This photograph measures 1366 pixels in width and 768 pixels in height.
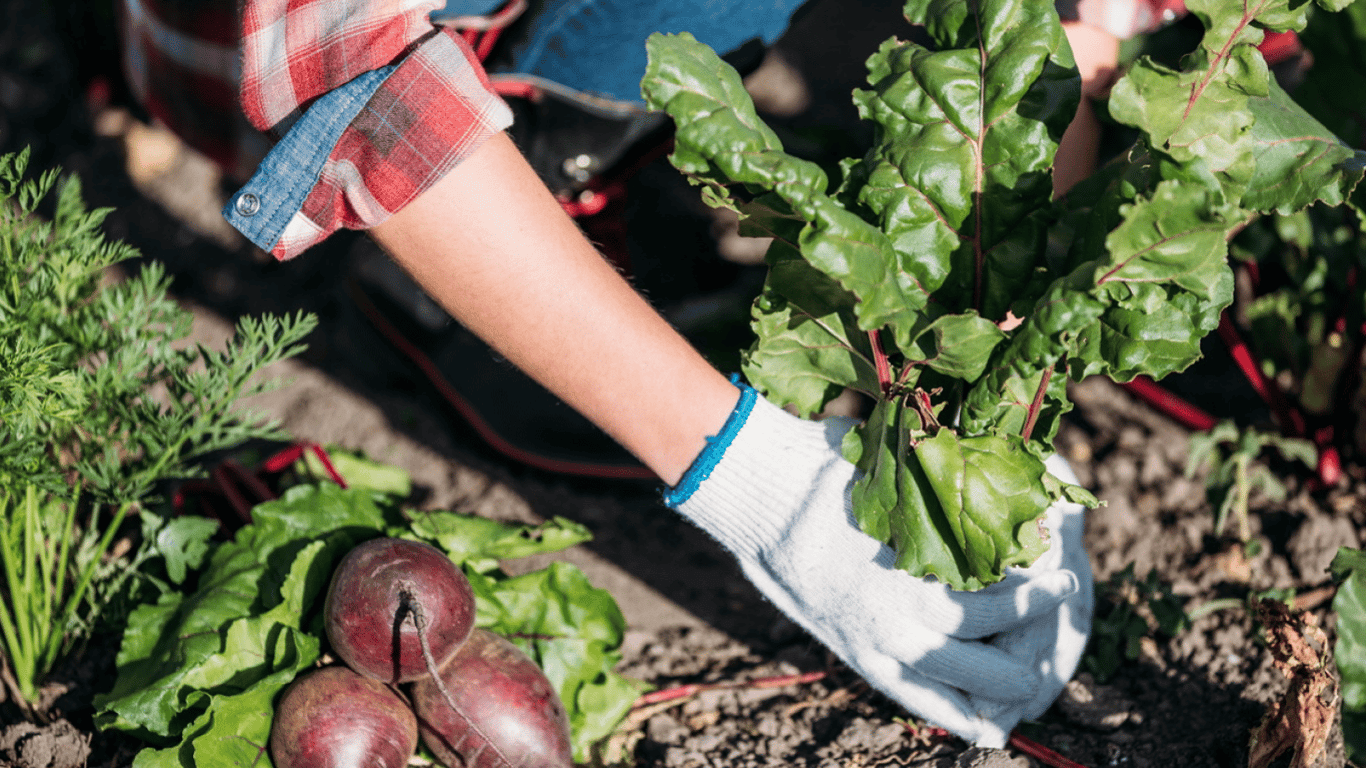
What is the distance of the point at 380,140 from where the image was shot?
4.24ft

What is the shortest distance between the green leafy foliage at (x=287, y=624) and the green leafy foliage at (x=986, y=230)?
1.84ft

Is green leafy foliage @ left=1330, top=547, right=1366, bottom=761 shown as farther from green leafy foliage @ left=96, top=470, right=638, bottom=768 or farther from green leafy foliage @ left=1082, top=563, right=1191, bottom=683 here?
green leafy foliage @ left=96, top=470, right=638, bottom=768

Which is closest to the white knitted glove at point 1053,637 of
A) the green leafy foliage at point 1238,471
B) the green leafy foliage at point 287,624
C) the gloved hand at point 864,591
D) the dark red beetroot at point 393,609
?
the gloved hand at point 864,591

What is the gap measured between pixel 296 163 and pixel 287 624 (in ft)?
2.36

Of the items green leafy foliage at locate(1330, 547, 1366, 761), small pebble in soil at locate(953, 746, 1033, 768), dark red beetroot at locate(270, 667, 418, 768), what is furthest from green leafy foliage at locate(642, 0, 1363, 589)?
dark red beetroot at locate(270, 667, 418, 768)

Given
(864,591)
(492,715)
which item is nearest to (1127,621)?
(864,591)

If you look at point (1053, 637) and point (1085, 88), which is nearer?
point (1053, 637)

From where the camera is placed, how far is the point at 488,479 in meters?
2.42

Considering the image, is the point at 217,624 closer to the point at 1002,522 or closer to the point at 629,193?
the point at 1002,522

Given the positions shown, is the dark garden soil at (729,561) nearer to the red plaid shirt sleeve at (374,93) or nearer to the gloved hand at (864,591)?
the gloved hand at (864,591)

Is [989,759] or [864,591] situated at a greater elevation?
[864,591]

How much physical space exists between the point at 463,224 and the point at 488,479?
3.95 ft

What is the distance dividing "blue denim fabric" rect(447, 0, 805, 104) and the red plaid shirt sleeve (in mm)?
761

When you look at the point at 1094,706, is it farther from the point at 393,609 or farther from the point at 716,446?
the point at 393,609
